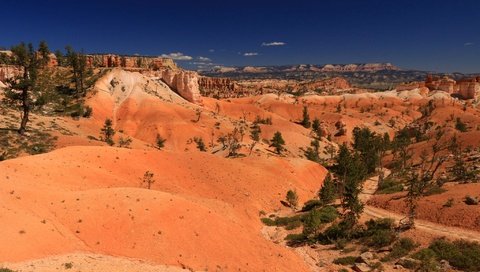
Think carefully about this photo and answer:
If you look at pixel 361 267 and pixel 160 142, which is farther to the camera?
pixel 160 142

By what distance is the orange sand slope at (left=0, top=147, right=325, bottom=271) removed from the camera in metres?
24.8

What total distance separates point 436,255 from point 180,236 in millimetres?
22892

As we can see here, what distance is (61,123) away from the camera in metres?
76.8

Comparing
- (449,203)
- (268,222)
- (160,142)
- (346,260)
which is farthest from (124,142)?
(449,203)

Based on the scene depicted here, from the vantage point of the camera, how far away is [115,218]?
2809cm

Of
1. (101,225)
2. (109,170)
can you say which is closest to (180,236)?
(101,225)

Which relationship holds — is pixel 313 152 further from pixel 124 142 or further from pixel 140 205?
pixel 140 205

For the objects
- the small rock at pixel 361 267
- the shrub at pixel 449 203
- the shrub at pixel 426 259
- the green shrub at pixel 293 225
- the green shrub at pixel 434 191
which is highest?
the shrub at pixel 449 203

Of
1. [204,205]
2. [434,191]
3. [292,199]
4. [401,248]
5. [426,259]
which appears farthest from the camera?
[292,199]

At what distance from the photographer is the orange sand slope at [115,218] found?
81.4 ft

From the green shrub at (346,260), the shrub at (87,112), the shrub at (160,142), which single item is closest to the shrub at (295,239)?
the green shrub at (346,260)

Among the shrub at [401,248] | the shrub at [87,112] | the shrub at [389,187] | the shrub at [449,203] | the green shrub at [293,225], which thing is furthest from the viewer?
the shrub at [87,112]

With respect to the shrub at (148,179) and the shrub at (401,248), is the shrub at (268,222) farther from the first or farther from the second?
the shrub at (401,248)

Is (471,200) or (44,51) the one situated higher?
(44,51)
